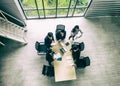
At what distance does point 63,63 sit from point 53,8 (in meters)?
2.73

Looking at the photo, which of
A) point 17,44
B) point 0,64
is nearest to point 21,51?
point 17,44

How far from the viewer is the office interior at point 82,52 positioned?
9.76 meters

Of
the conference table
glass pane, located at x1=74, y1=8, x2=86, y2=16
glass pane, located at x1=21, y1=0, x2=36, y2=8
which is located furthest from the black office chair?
glass pane, located at x1=74, y1=8, x2=86, y2=16

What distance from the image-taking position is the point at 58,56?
9102mm

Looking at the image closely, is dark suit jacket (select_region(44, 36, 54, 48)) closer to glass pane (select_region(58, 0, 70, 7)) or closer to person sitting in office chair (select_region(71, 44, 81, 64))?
person sitting in office chair (select_region(71, 44, 81, 64))

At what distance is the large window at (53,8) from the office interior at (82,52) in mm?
269

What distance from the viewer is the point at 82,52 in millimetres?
10391

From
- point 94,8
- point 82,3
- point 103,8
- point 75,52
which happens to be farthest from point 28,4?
point 103,8

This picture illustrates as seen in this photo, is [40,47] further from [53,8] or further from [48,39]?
[53,8]

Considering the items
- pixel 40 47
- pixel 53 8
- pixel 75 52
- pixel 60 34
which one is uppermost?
pixel 53 8

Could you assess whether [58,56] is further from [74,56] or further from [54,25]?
[54,25]

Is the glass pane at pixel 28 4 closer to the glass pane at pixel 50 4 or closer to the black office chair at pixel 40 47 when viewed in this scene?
the glass pane at pixel 50 4

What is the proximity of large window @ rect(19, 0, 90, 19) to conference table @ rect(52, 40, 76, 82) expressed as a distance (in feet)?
5.94

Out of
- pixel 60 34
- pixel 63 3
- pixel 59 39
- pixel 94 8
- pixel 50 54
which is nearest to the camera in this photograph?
pixel 50 54
